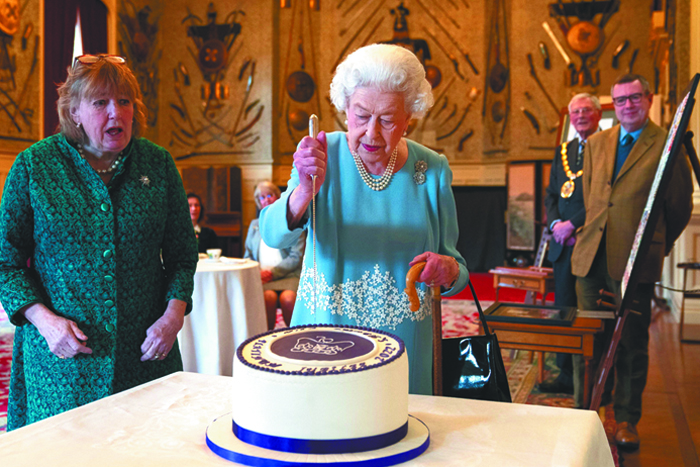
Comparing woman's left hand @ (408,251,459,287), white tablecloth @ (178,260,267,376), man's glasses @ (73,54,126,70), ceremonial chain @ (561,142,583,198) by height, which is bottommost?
white tablecloth @ (178,260,267,376)

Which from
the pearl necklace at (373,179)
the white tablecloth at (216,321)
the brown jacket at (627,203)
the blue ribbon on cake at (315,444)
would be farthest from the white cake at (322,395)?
the white tablecloth at (216,321)

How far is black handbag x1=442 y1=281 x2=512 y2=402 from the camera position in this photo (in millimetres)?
1358

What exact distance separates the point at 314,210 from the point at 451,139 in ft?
34.2

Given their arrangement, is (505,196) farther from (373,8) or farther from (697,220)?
(697,220)

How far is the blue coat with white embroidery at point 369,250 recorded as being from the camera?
1515mm

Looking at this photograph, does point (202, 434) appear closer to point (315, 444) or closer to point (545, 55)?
point (315, 444)

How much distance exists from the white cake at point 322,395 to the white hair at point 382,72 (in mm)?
759

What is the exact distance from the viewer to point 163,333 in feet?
5.54

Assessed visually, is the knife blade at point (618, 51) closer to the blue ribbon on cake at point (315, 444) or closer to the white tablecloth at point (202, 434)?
the white tablecloth at point (202, 434)

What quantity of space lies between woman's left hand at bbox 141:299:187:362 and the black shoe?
2845 millimetres

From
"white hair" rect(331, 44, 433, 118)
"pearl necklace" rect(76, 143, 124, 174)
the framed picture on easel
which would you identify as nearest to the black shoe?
"white hair" rect(331, 44, 433, 118)

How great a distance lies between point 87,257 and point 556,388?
126 inches

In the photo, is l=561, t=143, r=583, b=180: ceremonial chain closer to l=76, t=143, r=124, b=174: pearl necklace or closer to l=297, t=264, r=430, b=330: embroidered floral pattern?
l=297, t=264, r=430, b=330: embroidered floral pattern

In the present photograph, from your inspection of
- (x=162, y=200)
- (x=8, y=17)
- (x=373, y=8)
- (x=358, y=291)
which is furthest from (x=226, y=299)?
(x=373, y=8)
